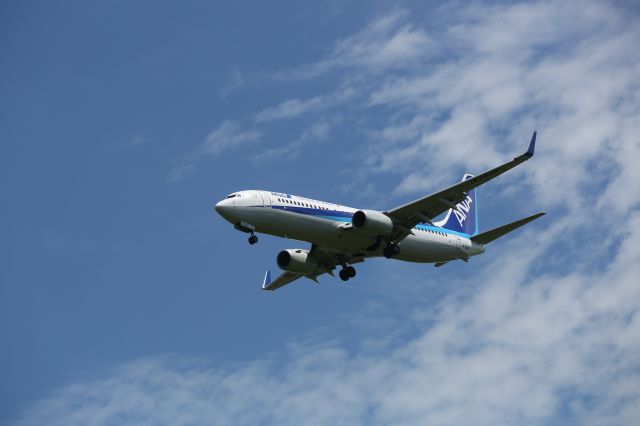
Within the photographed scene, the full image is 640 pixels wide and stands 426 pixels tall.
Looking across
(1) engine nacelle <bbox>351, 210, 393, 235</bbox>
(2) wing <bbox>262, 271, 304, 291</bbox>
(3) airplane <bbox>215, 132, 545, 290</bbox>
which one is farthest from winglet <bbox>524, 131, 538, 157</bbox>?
(2) wing <bbox>262, 271, 304, 291</bbox>

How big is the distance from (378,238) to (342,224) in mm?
2829

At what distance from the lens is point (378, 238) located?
52.3m

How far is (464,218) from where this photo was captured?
60.7m

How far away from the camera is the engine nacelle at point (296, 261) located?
5575 centimetres

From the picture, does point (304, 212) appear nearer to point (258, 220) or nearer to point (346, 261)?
point (258, 220)

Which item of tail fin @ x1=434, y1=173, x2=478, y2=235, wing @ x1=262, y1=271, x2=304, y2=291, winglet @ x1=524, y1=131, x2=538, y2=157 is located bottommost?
winglet @ x1=524, y1=131, x2=538, y2=157

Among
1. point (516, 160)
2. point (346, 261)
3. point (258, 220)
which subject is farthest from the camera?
point (346, 261)

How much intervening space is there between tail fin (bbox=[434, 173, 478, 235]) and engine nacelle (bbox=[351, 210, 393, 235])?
8760 mm

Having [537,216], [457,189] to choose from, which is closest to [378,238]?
[457,189]

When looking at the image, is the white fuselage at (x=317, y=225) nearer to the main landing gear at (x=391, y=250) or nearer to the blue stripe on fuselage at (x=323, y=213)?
the blue stripe on fuselage at (x=323, y=213)

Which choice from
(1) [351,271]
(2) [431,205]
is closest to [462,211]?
(1) [351,271]

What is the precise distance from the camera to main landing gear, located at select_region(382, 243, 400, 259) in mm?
52531

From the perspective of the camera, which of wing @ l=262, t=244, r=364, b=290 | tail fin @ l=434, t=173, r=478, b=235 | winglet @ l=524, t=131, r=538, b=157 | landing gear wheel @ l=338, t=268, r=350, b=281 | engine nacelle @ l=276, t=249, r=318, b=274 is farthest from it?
tail fin @ l=434, t=173, r=478, b=235

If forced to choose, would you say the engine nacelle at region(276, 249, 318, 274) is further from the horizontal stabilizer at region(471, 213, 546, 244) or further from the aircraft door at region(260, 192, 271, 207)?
the horizontal stabilizer at region(471, 213, 546, 244)
